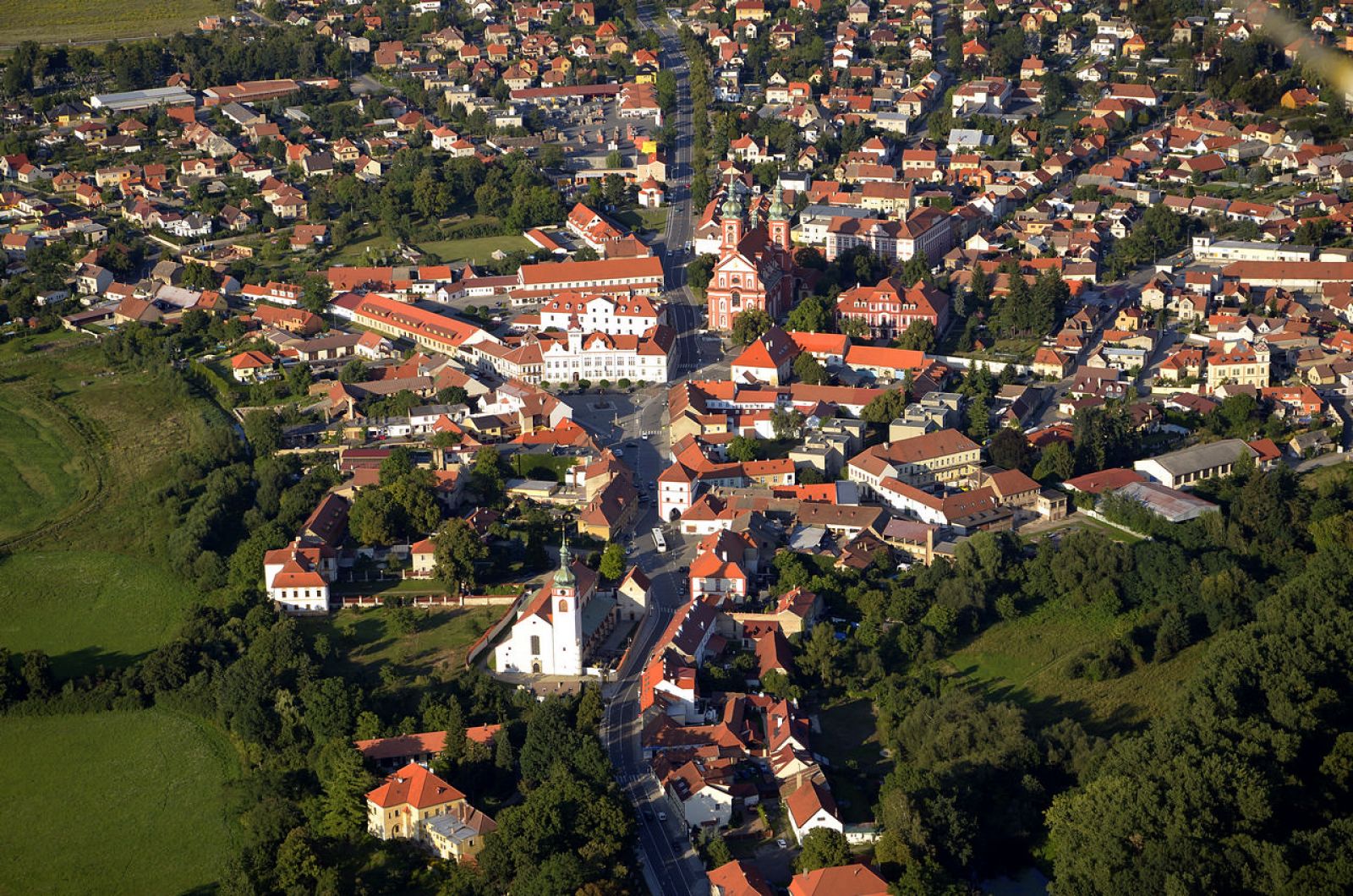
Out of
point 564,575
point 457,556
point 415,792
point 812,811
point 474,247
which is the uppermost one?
point 564,575

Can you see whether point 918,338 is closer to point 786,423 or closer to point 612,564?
point 786,423

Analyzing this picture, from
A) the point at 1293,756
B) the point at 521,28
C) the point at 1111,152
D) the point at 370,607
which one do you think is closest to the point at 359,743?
the point at 370,607

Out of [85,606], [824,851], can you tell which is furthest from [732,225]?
[824,851]

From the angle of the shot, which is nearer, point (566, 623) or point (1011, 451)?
point (566, 623)

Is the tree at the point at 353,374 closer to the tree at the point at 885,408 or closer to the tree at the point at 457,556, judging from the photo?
the tree at the point at 457,556

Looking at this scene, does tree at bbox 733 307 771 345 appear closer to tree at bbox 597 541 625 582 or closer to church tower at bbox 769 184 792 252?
church tower at bbox 769 184 792 252

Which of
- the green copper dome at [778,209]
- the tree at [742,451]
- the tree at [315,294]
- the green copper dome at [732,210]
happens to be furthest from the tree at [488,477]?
the green copper dome at [778,209]

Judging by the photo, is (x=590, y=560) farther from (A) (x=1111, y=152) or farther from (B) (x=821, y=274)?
(A) (x=1111, y=152)
